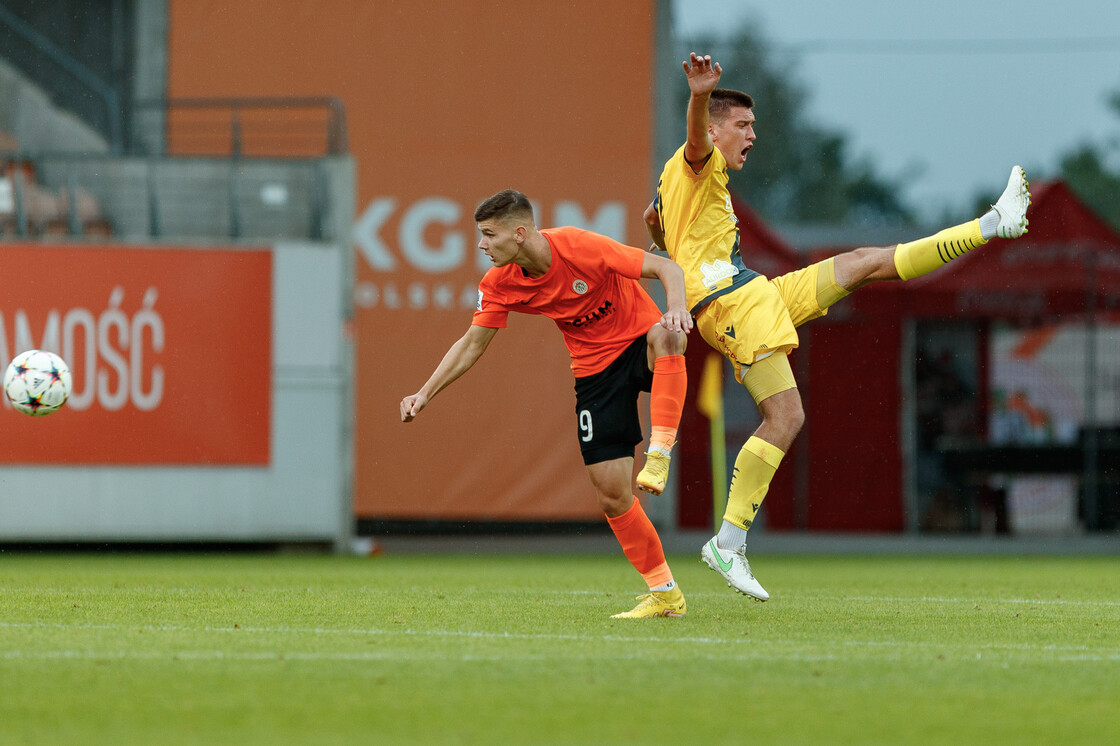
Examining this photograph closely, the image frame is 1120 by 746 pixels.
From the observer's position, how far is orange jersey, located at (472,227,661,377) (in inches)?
245

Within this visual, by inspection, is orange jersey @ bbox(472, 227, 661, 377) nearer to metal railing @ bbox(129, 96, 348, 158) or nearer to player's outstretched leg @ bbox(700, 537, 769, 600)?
player's outstretched leg @ bbox(700, 537, 769, 600)

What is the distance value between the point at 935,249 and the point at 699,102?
4.24 ft

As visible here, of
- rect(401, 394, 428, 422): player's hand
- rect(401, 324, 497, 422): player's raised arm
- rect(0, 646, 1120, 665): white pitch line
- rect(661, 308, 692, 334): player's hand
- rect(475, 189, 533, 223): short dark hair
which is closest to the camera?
rect(0, 646, 1120, 665): white pitch line

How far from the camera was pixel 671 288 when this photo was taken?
5906 mm

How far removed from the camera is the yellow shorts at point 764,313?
6570 mm

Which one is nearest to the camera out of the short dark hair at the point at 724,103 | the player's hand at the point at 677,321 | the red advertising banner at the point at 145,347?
the player's hand at the point at 677,321

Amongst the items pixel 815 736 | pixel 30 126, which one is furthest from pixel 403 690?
pixel 30 126

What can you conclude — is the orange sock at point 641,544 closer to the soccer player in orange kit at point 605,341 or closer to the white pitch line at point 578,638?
the soccer player in orange kit at point 605,341

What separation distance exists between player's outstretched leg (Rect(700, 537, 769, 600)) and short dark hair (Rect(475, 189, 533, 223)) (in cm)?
169

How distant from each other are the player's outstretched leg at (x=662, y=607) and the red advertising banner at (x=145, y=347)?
8.23 meters

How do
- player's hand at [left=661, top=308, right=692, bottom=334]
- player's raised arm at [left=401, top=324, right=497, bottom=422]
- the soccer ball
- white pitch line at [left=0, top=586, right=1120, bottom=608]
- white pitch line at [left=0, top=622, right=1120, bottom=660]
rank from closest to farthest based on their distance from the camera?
white pitch line at [left=0, top=622, right=1120, bottom=660]
player's hand at [left=661, top=308, right=692, bottom=334]
player's raised arm at [left=401, top=324, right=497, bottom=422]
white pitch line at [left=0, top=586, right=1120, bottom=608]
the soccer ball

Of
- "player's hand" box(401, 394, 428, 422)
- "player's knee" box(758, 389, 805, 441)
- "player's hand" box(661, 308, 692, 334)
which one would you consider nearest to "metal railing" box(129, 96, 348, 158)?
"player's hand" box(401, 394, 428, 422)

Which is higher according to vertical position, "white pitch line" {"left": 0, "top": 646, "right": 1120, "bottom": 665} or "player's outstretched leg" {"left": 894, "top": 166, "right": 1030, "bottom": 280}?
"player's outstretched leg" {"left": 894, "top": 166, "right": 1030, "bottom": 280}

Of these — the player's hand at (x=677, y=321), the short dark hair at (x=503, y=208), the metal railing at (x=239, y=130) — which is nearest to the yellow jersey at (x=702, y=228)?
the short dark hair at (x=503, y=208)
